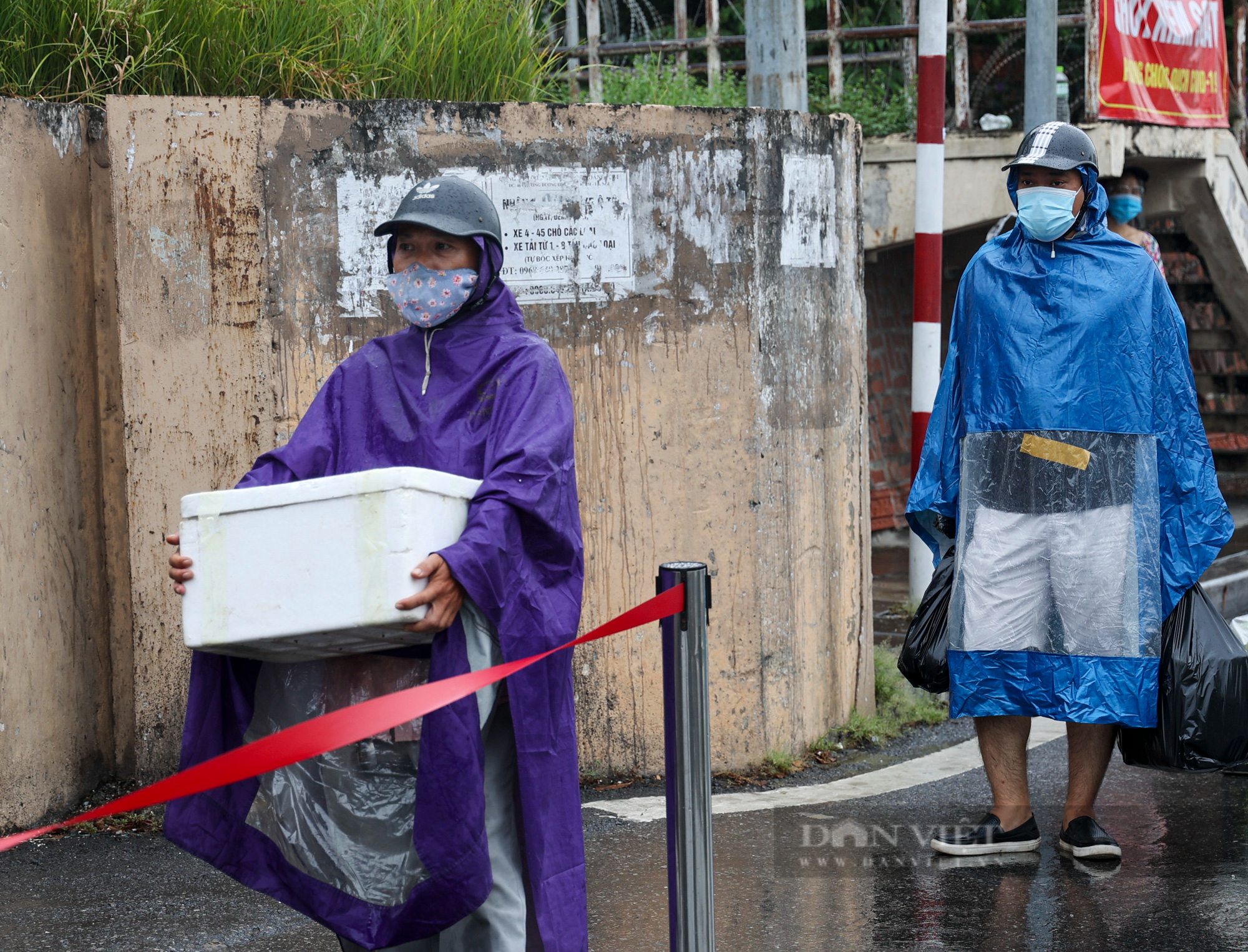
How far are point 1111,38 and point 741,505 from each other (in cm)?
510

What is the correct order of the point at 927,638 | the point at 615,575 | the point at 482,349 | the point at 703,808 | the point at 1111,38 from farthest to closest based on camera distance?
the point at 1111,38, the point at 615,575, the point at 927,638, the point at 482,349, the point at 703,808

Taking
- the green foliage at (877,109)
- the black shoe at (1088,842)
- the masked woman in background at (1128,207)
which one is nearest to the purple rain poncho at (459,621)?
the black shoe at (1088,842)

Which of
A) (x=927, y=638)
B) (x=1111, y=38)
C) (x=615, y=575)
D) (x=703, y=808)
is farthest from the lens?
(x=1111, y=38)

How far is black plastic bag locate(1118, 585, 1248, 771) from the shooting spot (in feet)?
12.7

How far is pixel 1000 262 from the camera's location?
4.11 meters

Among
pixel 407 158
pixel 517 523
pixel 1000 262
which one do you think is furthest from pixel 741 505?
pixel 517 523

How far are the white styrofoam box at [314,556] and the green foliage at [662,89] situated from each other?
373 centimetres

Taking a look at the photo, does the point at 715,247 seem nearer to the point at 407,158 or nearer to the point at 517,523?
the point at 407,158

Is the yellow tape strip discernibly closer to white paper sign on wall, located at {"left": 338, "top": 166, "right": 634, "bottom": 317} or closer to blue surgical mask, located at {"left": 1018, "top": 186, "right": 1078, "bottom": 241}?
blue surgical mask, located at {"left": 1018, "top": 186, "right": 1078, "bottom": 241}

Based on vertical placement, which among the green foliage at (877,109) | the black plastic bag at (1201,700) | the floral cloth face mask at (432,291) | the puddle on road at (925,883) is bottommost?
the puddle on road at (925,883)

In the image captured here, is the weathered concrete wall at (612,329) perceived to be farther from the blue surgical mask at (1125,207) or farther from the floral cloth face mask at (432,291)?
the blue surgical mask at (1125,207)

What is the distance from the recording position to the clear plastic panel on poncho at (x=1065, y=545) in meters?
3.95

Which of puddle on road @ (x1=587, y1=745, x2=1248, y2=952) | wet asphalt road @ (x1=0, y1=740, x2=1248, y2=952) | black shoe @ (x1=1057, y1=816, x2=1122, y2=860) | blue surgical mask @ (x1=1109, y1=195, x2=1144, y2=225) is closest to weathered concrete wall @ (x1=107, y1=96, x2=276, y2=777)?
wet asphalt road @ (x1=0, y1=740, x2=1248, y2=952)

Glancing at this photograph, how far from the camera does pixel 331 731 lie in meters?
2.54
